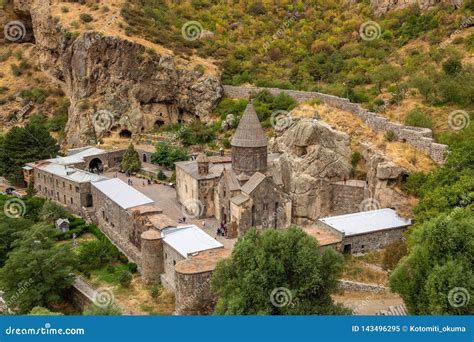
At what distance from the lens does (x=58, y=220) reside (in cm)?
3481

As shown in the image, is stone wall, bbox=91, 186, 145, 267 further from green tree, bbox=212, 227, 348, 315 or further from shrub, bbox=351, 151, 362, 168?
shrub, bbox=351, 151, 362, 168

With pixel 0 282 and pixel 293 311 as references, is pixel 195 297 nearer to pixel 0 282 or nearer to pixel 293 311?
pixel 293 311

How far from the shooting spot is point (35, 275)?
Result: 25547 mm

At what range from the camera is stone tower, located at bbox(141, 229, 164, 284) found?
2725cm

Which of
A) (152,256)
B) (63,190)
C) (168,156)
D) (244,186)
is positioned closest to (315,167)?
(244,186)

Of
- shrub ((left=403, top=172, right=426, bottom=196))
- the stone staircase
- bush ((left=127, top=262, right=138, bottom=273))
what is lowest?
bush ((left=127, top=262, right=138, bottom=273))

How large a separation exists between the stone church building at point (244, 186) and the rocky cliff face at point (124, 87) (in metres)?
18.4

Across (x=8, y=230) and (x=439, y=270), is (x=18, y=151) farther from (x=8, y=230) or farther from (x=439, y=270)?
(x=439, y=270)

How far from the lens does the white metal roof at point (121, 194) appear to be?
3259 centimetres

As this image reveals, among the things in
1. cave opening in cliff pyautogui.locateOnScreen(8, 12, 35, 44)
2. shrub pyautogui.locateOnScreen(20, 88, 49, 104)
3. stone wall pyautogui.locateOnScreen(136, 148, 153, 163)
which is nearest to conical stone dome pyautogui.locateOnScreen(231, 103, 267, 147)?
stone wall pyautogui.locateOnScreen(136, 148, 153, 163)

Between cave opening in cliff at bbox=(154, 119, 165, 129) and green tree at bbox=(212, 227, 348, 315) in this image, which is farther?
cave opening in cliff at bbox=(154, 119, 165, 129)

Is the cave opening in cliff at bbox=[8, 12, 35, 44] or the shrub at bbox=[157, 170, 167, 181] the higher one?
the cave opening in cliff at bbox=[8, 12, 35, 44]

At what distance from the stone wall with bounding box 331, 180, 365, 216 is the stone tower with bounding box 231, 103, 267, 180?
489 centimetres

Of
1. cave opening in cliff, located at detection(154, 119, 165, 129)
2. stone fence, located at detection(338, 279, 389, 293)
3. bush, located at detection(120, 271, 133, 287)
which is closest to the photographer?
stone fence, located at detection(338, 279, 389, 293)
